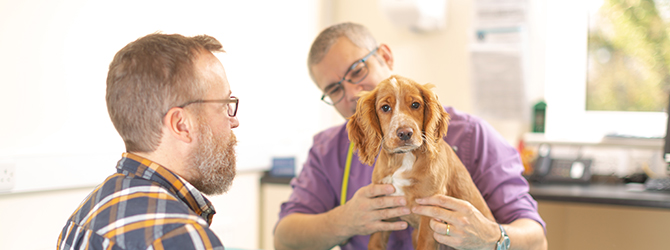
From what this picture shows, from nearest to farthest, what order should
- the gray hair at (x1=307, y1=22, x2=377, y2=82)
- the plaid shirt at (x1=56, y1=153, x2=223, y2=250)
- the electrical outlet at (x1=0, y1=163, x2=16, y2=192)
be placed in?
the plaid shirt at (x1=56, y1=153, x2=223, y2=250) → the gray hair at (x1=307, y1=22, x2=377, y2=82) → the electrical outlet at (x1=0, y1=163, x2=16, y2=192)

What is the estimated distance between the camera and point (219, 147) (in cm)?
108

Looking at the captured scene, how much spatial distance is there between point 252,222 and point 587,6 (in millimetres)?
2260

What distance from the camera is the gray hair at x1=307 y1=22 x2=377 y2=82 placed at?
1488 millimetres

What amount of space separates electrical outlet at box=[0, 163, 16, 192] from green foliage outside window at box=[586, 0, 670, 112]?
2.86 m

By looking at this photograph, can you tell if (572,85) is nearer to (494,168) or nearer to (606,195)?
(606,195)

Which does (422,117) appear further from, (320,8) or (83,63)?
(320,8)

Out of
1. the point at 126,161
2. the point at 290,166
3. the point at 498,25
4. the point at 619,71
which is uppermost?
the point at 498,25

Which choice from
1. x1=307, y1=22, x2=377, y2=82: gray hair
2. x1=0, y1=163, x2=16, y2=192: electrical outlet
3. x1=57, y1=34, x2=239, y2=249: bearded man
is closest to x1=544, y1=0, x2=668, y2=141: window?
x1=307, y1=22, x2=377, y2=82: gray hair

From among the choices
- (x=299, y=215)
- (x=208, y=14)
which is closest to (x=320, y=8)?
(x=208, y=14)

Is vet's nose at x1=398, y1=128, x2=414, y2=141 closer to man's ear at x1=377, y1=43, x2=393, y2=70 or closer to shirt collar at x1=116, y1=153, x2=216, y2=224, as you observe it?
shirt collar at x1=116, y1=153, x2=216, y2=224

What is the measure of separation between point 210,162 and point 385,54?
710 millimetres

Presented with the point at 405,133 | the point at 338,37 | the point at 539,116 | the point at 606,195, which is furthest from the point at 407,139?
the point at 539,116

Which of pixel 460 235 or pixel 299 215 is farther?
pixel 299 215

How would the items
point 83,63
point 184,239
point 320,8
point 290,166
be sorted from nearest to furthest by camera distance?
point 184,239, point 83,63, point 290,166, point 320,8
